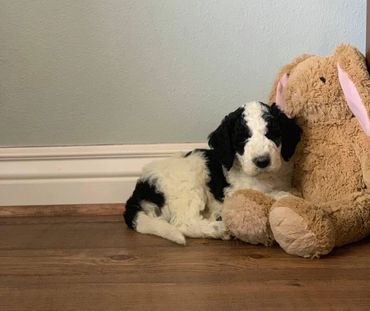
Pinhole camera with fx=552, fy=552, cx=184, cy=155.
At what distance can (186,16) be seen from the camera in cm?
182

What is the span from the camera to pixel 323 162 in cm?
156

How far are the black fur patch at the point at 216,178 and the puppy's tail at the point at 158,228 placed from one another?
0.56 ft

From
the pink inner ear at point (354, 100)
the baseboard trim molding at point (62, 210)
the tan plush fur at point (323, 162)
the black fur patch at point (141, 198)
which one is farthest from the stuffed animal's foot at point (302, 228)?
the baseboard trim molding at point (62, 210)

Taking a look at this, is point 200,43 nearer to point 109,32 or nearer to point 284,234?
point 109,32

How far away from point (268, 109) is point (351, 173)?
29 centimetres

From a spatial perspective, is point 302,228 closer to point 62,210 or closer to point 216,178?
point 216,178

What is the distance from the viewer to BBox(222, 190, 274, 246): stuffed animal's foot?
4.73ft

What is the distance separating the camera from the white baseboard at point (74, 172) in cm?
193

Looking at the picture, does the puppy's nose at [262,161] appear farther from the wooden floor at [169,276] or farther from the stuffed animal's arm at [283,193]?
the wooden floor at [169,276]

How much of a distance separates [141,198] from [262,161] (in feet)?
1.38

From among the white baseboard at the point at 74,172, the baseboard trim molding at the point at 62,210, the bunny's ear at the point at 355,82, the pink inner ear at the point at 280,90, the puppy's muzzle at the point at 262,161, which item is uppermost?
the bunny's ear at the point at 355,82

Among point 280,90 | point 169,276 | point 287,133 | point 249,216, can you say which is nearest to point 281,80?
point 280,90

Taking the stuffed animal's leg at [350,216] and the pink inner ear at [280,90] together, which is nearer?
the stuffed animal's leg at [350,216]

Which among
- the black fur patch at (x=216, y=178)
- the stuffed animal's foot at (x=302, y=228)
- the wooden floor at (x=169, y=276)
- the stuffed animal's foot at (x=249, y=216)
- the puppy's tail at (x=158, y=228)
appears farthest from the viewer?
the black fur patch at (x=216, y=178)
